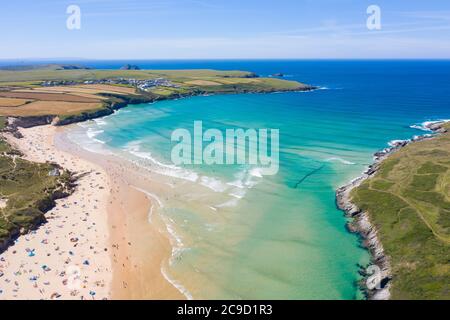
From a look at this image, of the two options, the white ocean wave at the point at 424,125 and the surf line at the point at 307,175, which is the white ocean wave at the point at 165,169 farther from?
the white ocean wave at the point at 424,125

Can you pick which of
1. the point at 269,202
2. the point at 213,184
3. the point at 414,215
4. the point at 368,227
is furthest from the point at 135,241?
the point at 414,215

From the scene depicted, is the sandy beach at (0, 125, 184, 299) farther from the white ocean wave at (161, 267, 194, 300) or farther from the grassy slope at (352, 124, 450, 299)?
the grassy slope at (352, 124, 450, 299)

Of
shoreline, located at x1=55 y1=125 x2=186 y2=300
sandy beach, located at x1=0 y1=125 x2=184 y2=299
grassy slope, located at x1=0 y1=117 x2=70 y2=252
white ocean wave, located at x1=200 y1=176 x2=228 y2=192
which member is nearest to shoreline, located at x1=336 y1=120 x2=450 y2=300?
white ocean wave, located at x1=200 y1=176 x2=228 y2=192

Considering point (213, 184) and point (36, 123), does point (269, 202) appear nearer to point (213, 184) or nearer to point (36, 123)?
point (213, 184)

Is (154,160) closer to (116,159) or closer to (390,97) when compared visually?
(116,159)
